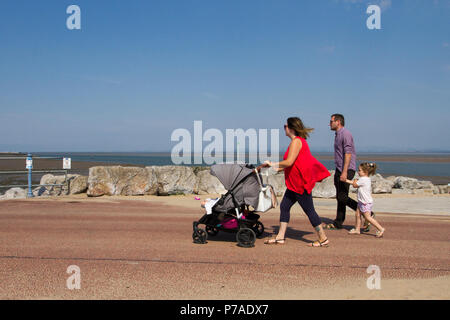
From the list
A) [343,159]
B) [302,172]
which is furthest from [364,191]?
[302,172]

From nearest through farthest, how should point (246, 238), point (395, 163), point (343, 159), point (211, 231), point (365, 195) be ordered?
point (246, 238), point (365, 195), point (211, 231), point (343, 159), point (395, 163)

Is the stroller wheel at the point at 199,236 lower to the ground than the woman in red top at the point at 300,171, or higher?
lower

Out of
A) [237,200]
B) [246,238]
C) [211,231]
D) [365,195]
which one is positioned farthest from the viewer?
[211,231]

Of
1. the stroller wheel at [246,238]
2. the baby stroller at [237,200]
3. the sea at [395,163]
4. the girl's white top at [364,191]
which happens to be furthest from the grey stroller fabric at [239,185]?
the sea at [395,163]

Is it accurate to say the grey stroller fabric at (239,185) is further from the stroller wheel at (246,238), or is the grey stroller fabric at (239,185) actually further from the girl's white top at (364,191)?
the girl's white top at (364,191)

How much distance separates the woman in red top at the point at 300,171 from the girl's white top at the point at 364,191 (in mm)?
1288

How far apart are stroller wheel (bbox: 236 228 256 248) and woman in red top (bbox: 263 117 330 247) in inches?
21.6

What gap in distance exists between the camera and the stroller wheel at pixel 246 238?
246 inches

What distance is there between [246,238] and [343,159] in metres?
2.60

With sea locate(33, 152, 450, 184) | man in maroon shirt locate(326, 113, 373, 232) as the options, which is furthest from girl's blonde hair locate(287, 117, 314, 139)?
sea locate(33, 152, 450, 184)

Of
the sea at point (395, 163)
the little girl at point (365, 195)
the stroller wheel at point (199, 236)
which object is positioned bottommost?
the sea at point (395, 163)

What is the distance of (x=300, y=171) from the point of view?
6105 millimetres

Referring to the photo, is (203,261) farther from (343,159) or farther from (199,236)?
(343,159)
